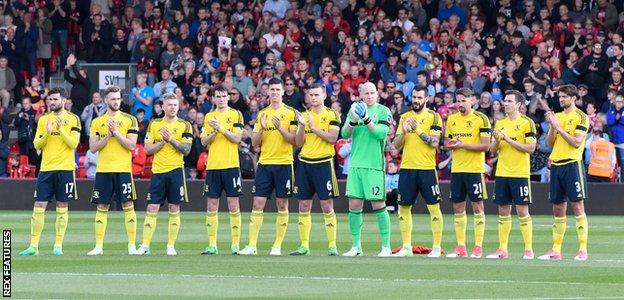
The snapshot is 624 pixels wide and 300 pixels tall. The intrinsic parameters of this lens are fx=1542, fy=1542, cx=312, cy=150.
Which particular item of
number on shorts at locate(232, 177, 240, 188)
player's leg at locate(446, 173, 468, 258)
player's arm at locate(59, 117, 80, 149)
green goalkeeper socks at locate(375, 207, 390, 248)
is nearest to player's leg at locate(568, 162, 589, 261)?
player's leg at locate(446, 173, 468, 258)

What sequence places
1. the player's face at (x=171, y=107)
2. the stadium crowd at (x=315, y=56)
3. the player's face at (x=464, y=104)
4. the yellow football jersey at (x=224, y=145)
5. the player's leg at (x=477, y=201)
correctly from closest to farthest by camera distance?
the player's leg at (x=477, y=201)
the player's face at (x=464, y=104)
the yellow football jersey at (x=224, y=145)
the player's face at (x=171, y=107)
the stadium crowd at (x=315, y=56)

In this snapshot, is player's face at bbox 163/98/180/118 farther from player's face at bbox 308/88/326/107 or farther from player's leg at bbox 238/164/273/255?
player's face at bbox 308/88/326/107

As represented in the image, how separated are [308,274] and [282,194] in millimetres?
3671

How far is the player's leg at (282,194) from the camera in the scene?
2217 cm

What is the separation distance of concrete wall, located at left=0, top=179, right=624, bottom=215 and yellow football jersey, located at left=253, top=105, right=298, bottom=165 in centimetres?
1171

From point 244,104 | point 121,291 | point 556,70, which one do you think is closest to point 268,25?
point 244,104

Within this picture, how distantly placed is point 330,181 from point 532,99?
12903 millimetres

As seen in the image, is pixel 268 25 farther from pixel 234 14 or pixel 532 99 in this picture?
pixel 532 99

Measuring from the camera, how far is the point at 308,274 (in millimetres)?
18672

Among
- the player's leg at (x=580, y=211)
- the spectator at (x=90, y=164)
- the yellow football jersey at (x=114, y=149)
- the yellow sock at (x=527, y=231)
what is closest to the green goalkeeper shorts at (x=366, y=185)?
the yellow sock at (x=527, y=231)

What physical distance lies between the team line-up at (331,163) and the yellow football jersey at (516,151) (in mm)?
14

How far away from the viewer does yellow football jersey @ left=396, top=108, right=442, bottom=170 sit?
867 inches

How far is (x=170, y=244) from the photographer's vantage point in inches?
878

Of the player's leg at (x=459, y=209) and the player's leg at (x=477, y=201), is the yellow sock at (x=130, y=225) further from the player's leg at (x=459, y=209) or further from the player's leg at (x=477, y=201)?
the player's leg at (x=477, y=201)
